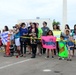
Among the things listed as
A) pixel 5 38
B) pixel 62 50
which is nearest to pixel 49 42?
pixel 62 50

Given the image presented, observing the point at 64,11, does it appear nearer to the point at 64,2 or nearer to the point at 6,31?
the point at 64,2

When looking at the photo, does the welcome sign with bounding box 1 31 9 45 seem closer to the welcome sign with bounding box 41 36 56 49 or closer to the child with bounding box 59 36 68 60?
the welcome sign with bounding box 41 36 56 49

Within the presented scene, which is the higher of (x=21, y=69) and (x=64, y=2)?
(x=64, y=2)

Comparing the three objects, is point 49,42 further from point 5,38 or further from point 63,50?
point 5,38

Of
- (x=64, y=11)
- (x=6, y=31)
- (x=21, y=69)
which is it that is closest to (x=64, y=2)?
(x=64, y=11)

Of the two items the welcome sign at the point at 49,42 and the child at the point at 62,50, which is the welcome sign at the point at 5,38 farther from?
the child at the point at 62,50

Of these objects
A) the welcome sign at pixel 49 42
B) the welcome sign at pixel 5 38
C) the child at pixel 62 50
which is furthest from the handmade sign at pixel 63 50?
the welcome sign at pixel 5 38

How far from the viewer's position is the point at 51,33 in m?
18.3

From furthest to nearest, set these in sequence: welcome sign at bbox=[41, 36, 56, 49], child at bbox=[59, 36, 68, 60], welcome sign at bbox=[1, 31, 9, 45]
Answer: welcome sign at bbox=[1, 31, 9, 45] < welcome sign at bbox=[41, 36, 56, 49] < child at bbox=[59, 36, 68, 60]

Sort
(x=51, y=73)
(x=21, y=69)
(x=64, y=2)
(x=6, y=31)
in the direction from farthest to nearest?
(x=64, y=2) → (x=6, y=31) → (x=21, y=69) → (x=51, y=73)

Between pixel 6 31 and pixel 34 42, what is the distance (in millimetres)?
2782

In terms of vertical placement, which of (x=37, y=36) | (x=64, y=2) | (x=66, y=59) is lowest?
(x=66, y=59)

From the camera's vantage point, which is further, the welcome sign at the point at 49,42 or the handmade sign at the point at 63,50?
the welcome sign at the point at 49,42

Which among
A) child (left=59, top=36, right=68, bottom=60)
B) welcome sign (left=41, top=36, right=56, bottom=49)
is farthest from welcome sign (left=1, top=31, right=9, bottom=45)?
child (left=59, top=36, right=68, bottom=60)
